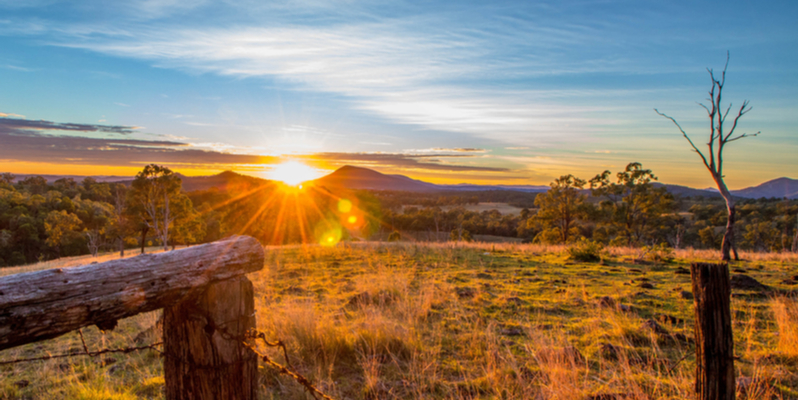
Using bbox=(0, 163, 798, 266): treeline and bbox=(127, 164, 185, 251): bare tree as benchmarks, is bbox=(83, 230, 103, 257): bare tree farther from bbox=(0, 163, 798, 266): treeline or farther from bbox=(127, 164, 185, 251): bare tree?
bbox=(127, 164, 185, 251): bare tree

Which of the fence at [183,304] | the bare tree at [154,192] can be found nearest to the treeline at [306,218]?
the bare tree at [154,192]

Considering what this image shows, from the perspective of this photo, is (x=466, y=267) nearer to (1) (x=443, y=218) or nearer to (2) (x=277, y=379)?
(2) (x=277, y=379)

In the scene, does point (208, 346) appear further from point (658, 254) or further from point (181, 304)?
point (658, 254)

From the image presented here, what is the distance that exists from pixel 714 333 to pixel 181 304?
125 inches

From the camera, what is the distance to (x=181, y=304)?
75.2 inches

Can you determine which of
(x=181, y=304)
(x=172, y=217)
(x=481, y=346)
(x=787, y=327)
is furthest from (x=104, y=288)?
(x=172, y=217)

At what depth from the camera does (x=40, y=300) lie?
4.64 feet

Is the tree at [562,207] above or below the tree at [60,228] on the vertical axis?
above

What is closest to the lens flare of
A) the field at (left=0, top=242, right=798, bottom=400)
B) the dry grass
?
the field at (left=0, top=242, right=798, bottom=400)

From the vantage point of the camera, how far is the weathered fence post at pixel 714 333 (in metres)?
2.46

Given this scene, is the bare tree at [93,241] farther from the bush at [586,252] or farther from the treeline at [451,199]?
the treeline at [451,199]

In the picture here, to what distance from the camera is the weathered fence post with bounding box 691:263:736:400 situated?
2457mm

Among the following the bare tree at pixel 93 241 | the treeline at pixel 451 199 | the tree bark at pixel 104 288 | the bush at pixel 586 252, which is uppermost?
the tree bark at pixel 104 288

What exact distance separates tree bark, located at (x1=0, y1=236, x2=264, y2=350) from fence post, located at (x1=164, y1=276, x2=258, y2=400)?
94 millimetres
